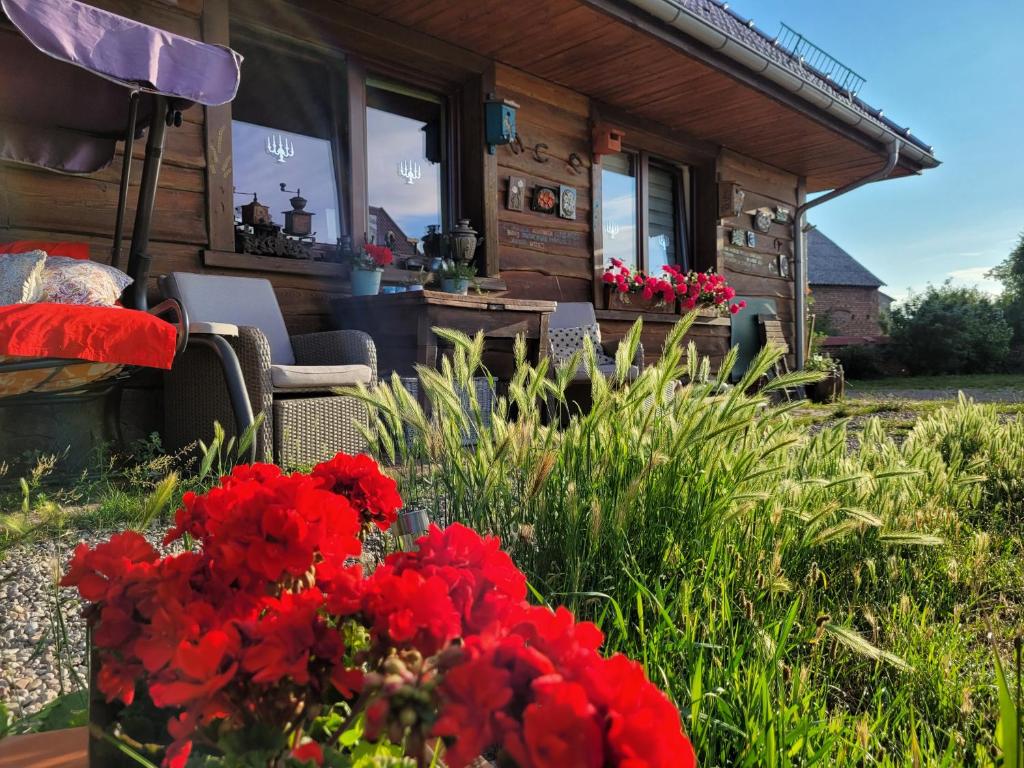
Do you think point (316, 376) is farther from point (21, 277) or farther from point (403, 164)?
point (403, 164)

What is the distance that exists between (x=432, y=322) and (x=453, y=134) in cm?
193

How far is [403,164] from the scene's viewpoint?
198 inches

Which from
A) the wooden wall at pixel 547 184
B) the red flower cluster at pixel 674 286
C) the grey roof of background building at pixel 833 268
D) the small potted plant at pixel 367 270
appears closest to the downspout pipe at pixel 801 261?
the red flower cluster at pixel 674 286

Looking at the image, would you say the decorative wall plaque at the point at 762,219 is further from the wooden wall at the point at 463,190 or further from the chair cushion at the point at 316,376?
the chair cushion at the point at 316,376

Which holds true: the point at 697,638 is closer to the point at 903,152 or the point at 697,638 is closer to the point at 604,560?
the point at 604,560

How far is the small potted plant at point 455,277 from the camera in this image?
4492 mm

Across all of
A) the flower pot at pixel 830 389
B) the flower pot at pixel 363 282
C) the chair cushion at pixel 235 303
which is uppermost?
the flower pot at pixel 363 282

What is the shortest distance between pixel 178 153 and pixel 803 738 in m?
3.77

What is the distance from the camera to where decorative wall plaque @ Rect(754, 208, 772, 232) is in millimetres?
7859

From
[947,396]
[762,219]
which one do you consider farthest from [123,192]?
[947,396]

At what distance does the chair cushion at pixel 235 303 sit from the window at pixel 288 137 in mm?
850

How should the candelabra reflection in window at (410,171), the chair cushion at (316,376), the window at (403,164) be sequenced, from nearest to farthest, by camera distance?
1. the chair cushion at (316,376)
2. the window at (403,164)
3. the candelabra reflection in window at (410,171)

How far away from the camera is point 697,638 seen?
1202 millimetres

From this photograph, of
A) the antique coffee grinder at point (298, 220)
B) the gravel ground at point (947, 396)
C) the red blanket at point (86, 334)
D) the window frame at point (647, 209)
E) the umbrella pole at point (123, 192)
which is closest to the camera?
the red blanket at point (86, 334)
